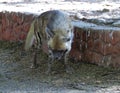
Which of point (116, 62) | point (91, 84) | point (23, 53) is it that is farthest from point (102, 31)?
point (23, 53)

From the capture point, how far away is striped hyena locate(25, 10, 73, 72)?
714 centimetres

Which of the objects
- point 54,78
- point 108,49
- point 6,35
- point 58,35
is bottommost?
point 54,78

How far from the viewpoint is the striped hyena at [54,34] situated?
7.14 m

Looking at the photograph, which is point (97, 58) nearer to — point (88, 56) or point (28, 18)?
point (88, 56)

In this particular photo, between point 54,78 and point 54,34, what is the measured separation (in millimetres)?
701

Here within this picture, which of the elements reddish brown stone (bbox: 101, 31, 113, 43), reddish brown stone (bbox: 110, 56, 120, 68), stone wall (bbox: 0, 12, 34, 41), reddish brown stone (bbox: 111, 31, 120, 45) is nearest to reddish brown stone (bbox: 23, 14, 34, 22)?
stone wall (bbox: 0, 12, 34, 41)

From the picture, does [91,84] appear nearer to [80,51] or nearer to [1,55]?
[80,51]

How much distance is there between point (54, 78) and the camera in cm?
729

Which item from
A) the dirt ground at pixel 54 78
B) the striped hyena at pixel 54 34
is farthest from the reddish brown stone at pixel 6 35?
the striped hyena at pixel 54 34

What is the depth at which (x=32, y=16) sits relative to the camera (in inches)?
361

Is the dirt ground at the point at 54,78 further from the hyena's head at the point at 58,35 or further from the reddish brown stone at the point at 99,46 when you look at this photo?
the hyena's head at the point at 58,35

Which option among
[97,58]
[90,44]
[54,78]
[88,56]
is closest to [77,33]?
[90,44]

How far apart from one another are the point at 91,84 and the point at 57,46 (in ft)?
2.60

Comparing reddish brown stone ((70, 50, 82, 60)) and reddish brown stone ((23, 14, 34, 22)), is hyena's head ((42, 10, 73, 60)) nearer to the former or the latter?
reddish brown stone ((70, 50, 82, 60))
